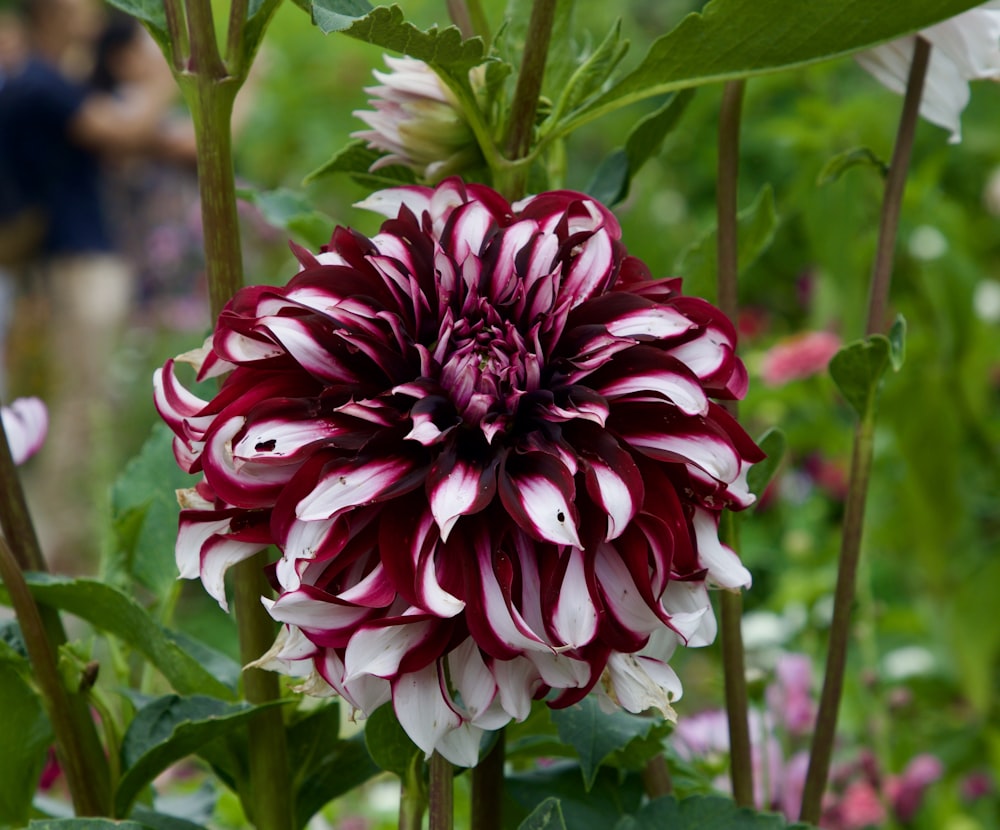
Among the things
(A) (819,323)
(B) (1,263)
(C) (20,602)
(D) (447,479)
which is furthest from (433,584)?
(B) (1,263)

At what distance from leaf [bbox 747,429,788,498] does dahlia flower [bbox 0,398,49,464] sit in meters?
0.23

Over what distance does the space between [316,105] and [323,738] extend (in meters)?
2.46

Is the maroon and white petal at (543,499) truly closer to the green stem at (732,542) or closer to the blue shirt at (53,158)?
the green stem at (732,542)

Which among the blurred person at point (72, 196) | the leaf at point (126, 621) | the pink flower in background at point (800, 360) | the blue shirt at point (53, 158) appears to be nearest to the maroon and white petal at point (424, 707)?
the leaf at point (126, 621)

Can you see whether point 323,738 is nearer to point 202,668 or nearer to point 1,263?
point 202,668

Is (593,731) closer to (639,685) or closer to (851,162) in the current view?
(639,685)

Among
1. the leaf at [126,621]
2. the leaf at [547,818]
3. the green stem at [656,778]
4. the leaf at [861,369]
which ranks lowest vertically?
the green stem at [656,778]

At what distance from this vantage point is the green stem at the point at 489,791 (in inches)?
13.6

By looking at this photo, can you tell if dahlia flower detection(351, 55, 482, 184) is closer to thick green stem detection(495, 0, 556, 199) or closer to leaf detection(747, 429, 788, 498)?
thick green stem detection(495, 0, 556, 199)

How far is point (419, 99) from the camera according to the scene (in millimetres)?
369

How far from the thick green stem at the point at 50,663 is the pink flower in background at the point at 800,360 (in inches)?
36.0

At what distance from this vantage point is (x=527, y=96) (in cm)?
35

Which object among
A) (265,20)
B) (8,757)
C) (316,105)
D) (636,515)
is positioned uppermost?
(316,105)

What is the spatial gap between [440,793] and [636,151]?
0.22 metres
